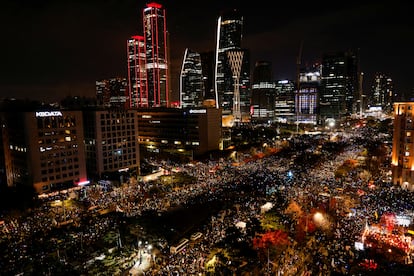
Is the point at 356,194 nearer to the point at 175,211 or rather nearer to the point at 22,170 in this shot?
the point at 175,211

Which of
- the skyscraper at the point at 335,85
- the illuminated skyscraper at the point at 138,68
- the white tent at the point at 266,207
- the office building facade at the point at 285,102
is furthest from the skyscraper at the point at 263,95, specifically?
the white tent at the point at 266,207

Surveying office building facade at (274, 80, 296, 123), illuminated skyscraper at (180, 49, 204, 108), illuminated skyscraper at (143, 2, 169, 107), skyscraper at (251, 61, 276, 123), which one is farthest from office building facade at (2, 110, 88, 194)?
skyscraper at (251, 61, 276, 123)

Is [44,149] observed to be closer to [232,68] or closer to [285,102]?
[232,68]

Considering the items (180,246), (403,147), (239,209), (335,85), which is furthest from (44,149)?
(335,85)

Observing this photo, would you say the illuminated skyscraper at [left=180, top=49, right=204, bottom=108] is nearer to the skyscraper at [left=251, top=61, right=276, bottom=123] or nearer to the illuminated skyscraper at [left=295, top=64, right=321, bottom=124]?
the skyscraper at [left=251, top=61, right=276, bottom=123]

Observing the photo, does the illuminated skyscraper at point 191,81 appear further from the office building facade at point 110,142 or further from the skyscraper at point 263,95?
the office building facade at point 110,142

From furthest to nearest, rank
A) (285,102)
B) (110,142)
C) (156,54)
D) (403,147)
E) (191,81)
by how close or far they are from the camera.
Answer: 1. (285,102)
2. (191,81)
3. (156,54)
4. (110,142)
5. (403,147)
